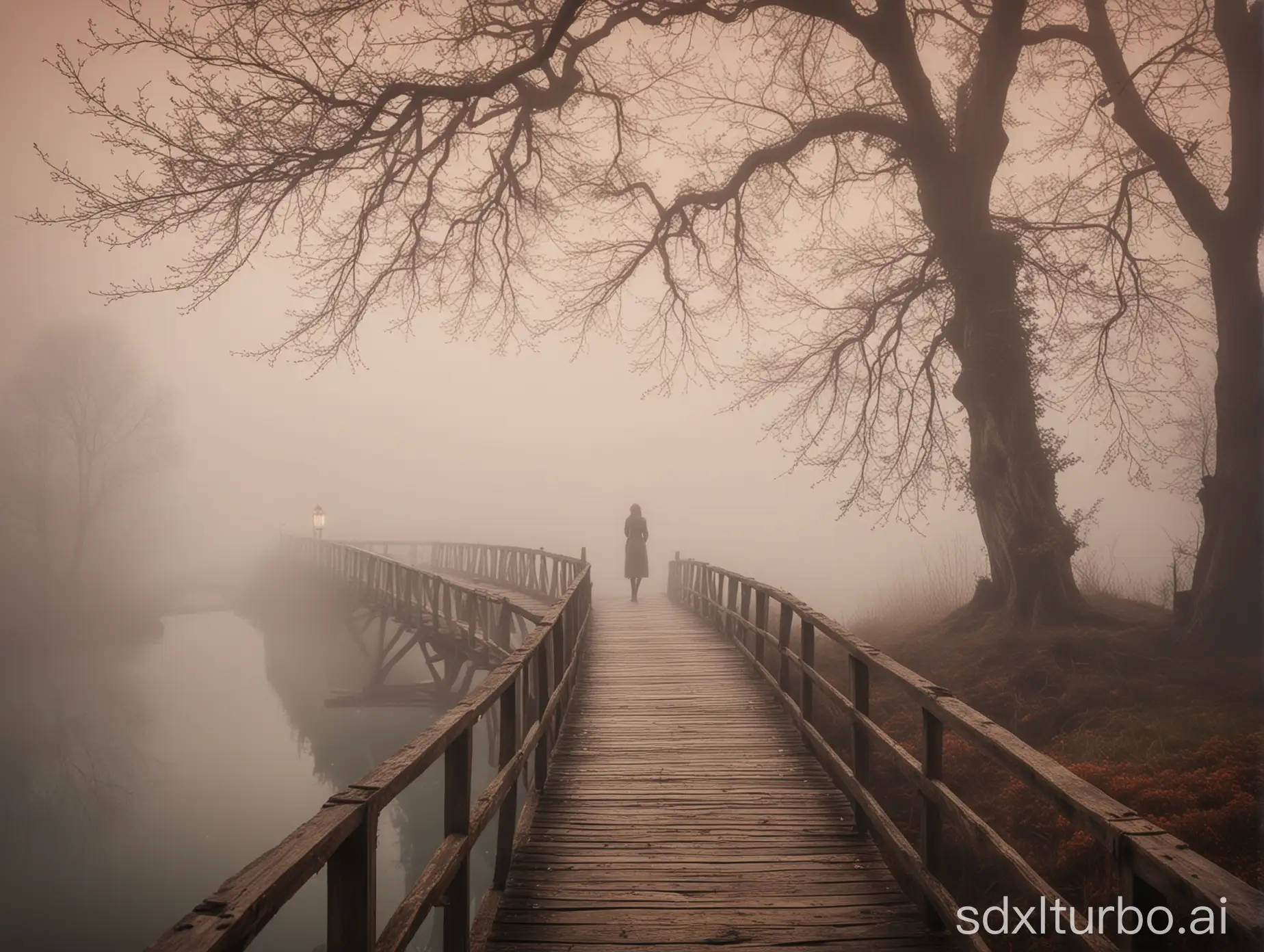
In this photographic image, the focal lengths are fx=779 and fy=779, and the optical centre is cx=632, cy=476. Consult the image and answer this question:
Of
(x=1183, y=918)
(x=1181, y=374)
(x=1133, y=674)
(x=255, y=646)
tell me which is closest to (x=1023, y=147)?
(x=1181, y=374)

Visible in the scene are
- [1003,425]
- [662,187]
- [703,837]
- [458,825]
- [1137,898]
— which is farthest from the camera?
[662,187]

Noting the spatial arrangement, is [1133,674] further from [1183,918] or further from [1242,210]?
[1183,918]

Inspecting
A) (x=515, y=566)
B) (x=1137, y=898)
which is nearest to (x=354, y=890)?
(x=1137, y=898)

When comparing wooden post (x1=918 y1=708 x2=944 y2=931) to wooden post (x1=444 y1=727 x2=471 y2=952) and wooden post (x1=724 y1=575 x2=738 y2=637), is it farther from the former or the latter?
wooden post (x1=724 y1=575 x2=738 y2=637)

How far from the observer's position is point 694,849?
179 inches

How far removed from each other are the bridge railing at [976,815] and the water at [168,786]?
26.6 feet

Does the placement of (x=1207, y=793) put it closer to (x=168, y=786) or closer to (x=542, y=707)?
(x=542, y=707)

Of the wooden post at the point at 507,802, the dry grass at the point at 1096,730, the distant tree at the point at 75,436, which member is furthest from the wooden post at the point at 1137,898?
the distant tree at the point at 75,436

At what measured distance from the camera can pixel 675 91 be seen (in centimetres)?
1073

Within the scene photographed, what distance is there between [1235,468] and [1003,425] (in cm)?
221

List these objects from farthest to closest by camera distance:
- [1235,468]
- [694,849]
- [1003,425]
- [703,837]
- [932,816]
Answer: [1003,425] → [1235,468] → [703,837] → [694,849] → [932,816]

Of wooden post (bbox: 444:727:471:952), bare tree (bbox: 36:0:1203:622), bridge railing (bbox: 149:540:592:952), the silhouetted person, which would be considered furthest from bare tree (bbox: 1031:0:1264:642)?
the silhouetted person

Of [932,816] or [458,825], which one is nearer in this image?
[458,825]

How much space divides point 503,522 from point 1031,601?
57.6 metres
